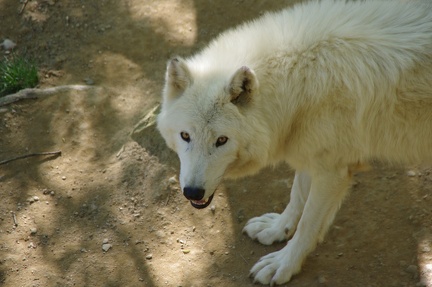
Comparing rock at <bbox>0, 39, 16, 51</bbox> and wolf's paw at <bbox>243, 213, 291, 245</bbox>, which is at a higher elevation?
wolf's paw at <bbox>243, 213, 291, 245</bbox>

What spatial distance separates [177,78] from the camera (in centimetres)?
427

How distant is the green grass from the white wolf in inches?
141

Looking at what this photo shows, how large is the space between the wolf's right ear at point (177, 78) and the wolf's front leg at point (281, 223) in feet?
4.98

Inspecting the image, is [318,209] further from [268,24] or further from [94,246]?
[94,246]

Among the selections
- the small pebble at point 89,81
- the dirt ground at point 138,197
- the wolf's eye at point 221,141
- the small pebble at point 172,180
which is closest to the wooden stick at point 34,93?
the dirt ground at point 138,197

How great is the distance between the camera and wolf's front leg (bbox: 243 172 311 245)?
5176 millimetres

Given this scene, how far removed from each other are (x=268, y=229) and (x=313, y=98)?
167cm

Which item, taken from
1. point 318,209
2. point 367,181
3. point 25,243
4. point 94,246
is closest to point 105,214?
point 94,246

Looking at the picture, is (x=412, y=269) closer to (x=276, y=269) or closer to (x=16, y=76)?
(x=276, y=269)

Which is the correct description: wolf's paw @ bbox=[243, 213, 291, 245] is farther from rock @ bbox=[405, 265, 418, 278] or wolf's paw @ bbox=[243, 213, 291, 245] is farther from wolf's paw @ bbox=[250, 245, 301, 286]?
rock @ bbox=[405, 265, 418, 278]

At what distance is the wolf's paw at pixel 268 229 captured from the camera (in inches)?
209

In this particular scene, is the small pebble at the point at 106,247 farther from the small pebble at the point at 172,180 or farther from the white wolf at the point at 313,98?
the white wolf at the point at 313,98

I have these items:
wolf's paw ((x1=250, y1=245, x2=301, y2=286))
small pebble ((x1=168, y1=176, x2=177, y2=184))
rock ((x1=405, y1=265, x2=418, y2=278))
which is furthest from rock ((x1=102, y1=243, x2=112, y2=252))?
rock ((x1=405, y1=265, x2=418, y2=278))

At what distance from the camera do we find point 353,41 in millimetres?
4242
